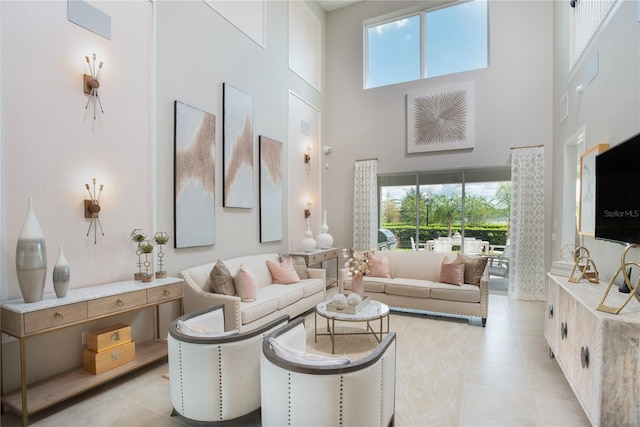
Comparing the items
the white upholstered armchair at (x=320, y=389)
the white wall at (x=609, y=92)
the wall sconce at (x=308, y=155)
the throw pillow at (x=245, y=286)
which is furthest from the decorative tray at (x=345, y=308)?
the wall sconce at (x=308, y=155)

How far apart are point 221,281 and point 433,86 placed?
17.8 ft

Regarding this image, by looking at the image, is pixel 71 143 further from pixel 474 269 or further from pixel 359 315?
pixel 474 269

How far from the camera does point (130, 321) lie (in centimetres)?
336

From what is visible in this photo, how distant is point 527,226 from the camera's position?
5.73m

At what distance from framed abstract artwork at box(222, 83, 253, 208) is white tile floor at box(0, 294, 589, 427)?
7.70 feet

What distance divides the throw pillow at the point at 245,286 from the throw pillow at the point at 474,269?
9.79 feet

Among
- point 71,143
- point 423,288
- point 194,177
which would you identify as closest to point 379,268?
point 423,288

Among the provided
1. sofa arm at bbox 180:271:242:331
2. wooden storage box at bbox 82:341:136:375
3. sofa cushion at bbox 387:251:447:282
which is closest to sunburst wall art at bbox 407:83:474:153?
sofa cushion at bbox 387:251:447:282

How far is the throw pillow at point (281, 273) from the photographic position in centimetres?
484

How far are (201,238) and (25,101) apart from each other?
2.14 metres

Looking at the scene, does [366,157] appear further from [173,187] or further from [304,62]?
[173,187]

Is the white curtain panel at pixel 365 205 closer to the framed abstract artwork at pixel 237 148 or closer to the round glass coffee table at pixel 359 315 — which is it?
the framed abstract artwork at pixel 237 148

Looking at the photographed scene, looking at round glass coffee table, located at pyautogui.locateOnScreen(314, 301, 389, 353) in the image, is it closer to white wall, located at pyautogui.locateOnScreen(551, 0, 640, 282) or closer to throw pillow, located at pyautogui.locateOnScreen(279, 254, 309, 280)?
throw pillow, located at pyautogui.locateOnScreen(279, 254, 309, 280)

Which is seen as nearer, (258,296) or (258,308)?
(258,308)
